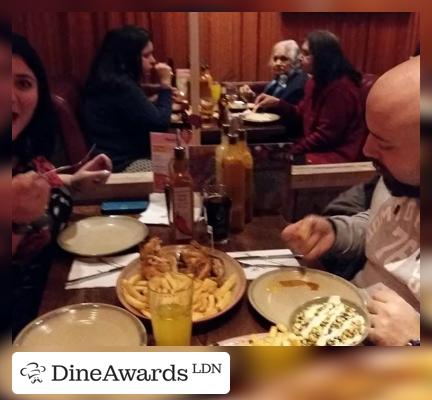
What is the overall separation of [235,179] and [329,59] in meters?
0.29

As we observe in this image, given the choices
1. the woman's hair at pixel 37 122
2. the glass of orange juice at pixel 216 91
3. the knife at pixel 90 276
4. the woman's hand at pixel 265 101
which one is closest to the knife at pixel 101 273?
the knife at pixel 90 276

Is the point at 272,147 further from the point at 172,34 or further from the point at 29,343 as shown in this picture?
the point at 29,343

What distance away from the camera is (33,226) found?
723 mm

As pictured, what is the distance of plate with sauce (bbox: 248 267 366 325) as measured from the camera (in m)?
0.75

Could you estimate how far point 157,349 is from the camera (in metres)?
0.62

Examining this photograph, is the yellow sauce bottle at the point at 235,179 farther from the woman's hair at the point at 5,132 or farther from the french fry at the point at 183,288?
the woman's hair at the point at 5,132

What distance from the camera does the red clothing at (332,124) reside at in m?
0.94

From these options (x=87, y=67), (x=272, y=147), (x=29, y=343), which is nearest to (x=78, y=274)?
(x=29, y=343)

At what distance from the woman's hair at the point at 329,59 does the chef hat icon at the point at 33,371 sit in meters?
0.58

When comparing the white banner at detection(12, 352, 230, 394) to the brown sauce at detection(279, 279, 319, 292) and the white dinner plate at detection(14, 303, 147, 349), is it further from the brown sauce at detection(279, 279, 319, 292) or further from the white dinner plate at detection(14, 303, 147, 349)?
the brown sauce at detection(279, 279, 319, 292)

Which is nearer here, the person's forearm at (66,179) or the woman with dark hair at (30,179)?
the woman with dark hair at (30,179)

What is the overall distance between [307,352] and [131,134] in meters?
→ 0.54

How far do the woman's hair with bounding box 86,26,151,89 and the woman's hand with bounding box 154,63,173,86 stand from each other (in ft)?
0.12

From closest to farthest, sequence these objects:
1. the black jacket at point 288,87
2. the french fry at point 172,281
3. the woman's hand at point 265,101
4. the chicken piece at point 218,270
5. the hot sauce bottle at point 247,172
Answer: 1. the french fry at point 172,281
2. the chicken piece at point 218,270
3. the hot sauce bottle at point 247,172
4. the black jacket at point 288,87
5. the woman's hand at point 265,101
